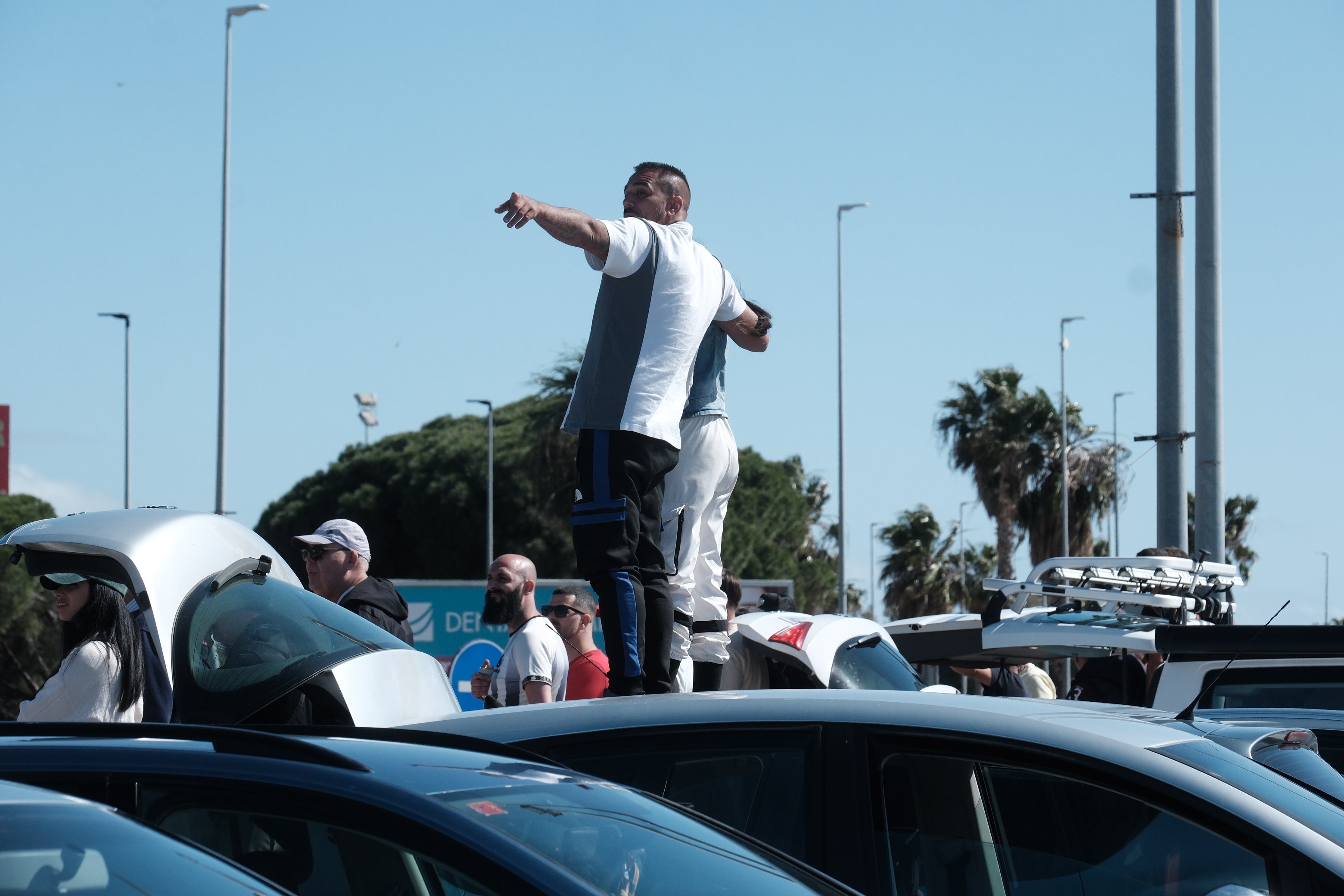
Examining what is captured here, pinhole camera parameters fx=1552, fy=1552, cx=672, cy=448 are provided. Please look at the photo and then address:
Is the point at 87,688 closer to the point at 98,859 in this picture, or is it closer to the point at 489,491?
the point at 98,859

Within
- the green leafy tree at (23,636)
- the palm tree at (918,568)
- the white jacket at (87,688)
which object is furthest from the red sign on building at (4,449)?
the white jacket at (87,688)

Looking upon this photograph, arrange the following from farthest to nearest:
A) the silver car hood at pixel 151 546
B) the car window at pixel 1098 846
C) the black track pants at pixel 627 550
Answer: the black track pants at pixel 627 550, the silver car hood at pixel 151 546, the car window at pixel 1098 846

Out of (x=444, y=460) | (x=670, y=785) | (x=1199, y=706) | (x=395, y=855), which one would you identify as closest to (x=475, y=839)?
(x=395, y=855)

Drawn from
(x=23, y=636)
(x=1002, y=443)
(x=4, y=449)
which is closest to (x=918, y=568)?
(x=1002, y=443)

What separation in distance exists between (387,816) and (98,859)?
0.48 meters

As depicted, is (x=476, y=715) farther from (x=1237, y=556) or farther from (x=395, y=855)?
(x=1237, y=556)

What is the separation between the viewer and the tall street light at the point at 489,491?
45.1 metres

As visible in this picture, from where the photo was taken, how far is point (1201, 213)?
10.8m

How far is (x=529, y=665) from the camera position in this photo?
629 cm

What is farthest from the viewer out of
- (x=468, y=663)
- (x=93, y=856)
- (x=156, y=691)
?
(x=468, y=663)

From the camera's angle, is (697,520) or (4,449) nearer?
(697,520)

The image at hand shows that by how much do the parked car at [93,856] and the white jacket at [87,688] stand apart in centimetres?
325

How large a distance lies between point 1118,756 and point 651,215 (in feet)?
9.77

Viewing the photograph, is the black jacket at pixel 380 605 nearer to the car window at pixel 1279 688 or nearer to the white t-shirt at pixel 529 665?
the white t-shirt at pixel 529 665
